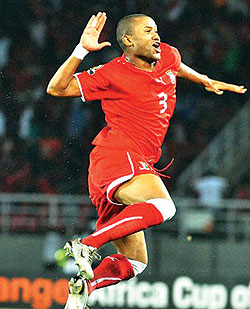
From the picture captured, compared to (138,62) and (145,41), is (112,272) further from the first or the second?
(145,41)

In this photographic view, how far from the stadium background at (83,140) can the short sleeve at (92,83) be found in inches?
149

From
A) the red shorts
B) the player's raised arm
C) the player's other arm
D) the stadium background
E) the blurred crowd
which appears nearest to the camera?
the player's raised arm

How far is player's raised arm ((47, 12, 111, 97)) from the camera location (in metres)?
6.32

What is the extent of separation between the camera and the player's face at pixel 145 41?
21.5 ft

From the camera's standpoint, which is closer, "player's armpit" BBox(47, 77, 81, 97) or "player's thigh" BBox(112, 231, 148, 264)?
"player's armpit" BBox(47, 77, 81, 97)

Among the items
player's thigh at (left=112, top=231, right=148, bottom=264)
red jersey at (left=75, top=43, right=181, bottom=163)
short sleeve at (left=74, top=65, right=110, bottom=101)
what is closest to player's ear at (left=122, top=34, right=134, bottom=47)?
red jersey at (left=75, top=43, right=181, bottom=163)

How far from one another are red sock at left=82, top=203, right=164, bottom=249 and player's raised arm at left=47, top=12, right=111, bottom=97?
34.1 inches

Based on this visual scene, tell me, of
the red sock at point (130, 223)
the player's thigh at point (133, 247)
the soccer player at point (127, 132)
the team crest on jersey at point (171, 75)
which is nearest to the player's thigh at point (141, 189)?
the soccer player at point (127, 132)

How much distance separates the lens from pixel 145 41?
6.57 metres

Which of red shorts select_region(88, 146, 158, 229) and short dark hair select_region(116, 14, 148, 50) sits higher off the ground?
short dark hair select_region(116, 14, 148, 50)

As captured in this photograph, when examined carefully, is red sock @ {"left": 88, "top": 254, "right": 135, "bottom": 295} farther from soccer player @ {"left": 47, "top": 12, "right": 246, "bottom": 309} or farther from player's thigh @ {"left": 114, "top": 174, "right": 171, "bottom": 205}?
player's thigh @ {"left": 114, "top": 174, "right": 171, "bottom": 205}

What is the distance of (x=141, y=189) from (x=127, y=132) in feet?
1.45

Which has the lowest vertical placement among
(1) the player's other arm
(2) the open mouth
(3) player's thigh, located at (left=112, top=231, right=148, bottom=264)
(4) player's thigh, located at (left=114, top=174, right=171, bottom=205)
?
(3) player's thigh, located at (left=112, top=231, right=148, bottom=264)

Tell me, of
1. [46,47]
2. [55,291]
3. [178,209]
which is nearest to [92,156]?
[55,291]
